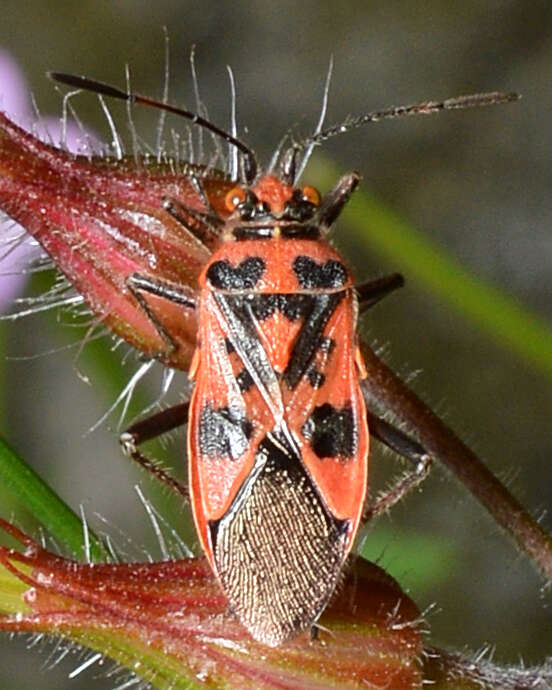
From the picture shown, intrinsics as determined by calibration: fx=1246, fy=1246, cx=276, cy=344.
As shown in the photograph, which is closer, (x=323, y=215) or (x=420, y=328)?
(x=323, y=215)

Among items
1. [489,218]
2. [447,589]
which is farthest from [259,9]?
[447,589]

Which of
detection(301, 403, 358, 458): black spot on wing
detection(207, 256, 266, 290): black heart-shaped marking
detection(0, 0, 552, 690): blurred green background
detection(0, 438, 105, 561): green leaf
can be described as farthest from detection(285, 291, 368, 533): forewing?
detection(0, 0, 552, 690): blurred green background

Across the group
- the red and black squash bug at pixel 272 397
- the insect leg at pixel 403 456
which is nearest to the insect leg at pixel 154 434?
the red and black squash bug at pixel 272 397

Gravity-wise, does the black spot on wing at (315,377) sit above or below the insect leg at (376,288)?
below

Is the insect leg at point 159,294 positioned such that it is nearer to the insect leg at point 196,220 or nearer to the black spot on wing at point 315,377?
the insect leg at point 196,220

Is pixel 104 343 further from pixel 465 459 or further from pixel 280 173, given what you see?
pixel 465 459

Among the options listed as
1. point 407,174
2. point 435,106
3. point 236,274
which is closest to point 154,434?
point 236,274

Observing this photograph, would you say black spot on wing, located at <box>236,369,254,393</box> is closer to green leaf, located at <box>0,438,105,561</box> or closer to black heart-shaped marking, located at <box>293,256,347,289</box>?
black heart-shaped marking, located at <box>293,256,347,289</box>
